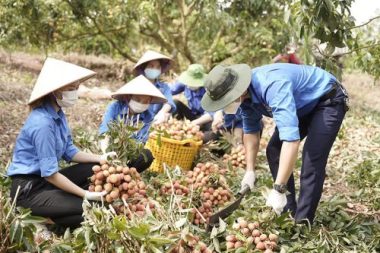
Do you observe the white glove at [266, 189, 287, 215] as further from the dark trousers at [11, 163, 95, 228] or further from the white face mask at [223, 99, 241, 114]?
the dark trousers at [11, 163, 95, 228]

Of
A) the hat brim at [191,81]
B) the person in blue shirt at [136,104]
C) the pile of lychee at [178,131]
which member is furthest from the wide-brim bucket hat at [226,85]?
the hat brim at [191,81]

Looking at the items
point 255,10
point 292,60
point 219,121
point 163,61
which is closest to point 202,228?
point 219,121

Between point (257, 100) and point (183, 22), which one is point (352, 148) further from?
point (183, 22)

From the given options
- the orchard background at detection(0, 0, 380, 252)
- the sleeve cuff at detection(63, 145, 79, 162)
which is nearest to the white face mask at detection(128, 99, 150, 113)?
the orchard background at detection(0, 0, 380, 252)

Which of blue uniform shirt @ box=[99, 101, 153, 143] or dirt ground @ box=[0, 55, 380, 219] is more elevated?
blue uniform shirt @ box=[99, 101, 153, 143]

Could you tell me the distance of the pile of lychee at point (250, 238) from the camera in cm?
235

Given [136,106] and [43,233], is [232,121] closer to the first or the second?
[136,106]

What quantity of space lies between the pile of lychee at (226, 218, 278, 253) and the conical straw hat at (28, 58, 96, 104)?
45.7 inches

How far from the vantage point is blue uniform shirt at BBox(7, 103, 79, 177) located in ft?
8.01

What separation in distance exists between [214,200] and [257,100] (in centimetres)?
77

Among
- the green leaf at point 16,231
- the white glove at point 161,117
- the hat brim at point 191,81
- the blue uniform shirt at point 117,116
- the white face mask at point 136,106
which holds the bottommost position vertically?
the green leaf at point 16,231

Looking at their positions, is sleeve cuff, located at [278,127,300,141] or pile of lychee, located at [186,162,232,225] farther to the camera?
pile of lychee, located at [186,162,232,225]

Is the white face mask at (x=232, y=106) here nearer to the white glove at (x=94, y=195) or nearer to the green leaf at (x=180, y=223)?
the green leaf at (x=180, y=223)

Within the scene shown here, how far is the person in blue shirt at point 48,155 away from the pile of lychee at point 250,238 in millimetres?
726
